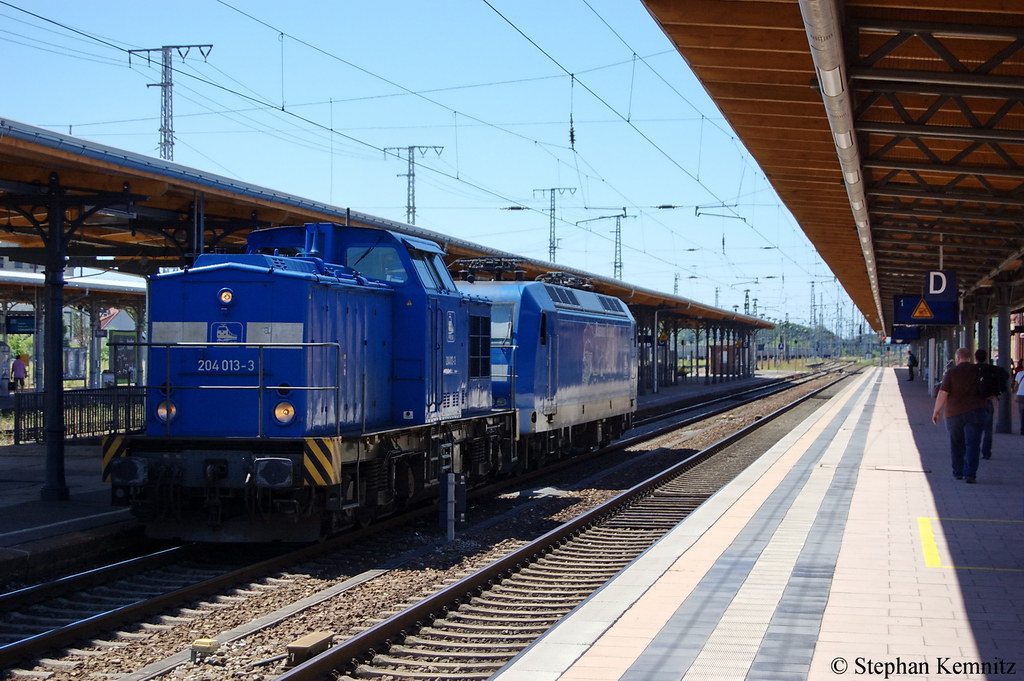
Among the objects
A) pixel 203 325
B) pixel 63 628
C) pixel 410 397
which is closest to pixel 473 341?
pixel 410 397

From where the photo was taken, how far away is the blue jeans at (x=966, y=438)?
12.5 metres

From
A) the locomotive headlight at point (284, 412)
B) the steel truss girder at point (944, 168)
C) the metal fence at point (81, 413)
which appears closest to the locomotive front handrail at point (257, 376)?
the locomotive headlight at point (284, 412)

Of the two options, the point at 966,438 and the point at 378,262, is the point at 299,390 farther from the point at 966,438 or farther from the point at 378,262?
the point at 966,438

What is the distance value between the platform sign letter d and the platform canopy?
209 cm

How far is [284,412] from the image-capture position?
30.8 ft

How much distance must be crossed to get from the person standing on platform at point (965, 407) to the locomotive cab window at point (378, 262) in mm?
7097

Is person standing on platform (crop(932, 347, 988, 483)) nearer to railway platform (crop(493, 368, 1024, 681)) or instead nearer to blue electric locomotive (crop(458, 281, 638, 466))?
railway platform (crop(493, 368, 1024, 681))

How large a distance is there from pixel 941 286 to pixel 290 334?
1239cm

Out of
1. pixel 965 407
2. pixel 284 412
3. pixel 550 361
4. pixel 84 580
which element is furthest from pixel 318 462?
pixel 965 407

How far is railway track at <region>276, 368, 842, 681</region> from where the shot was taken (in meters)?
6.11

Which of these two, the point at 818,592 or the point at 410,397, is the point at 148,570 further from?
the point at 818,592

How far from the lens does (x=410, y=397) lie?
36.1ft

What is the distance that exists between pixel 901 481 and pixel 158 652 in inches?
403

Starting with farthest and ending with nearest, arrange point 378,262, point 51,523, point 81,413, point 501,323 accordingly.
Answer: point 81,413
point 501,323
point 378,262
point 51,523
